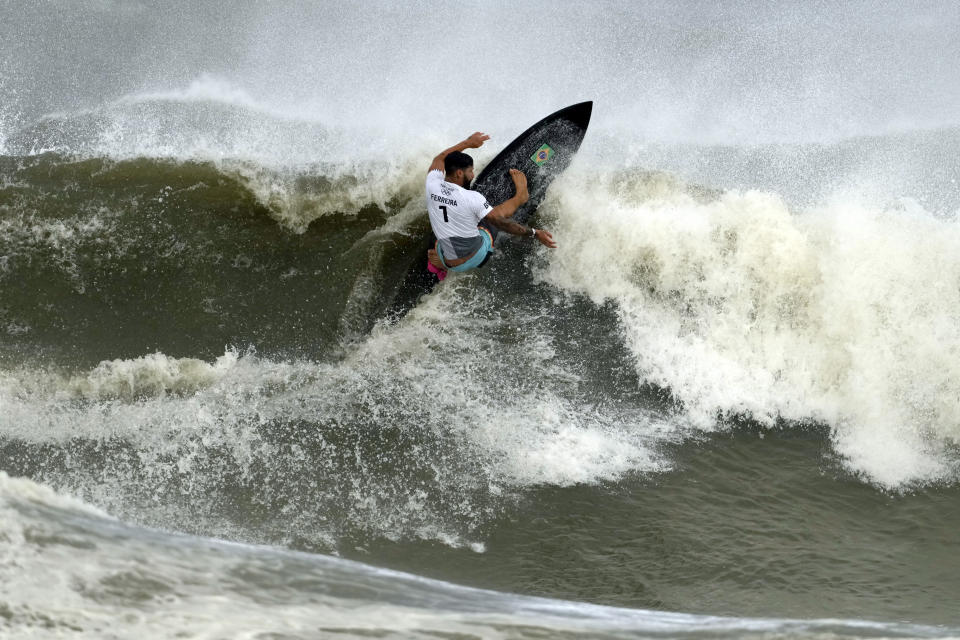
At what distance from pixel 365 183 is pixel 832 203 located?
13.7 feet

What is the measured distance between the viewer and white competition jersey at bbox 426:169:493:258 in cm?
559

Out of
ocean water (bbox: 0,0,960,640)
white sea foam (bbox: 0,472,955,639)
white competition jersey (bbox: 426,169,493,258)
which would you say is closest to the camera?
white sea foam (bbox: 0,472,955,639)

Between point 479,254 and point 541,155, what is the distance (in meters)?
1.23

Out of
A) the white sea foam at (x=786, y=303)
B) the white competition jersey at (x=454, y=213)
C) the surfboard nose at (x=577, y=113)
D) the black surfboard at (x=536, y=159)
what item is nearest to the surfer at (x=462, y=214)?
the white competition jersey at (x=454, y=213)

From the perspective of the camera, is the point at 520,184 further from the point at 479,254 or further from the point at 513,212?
the point at 479,254

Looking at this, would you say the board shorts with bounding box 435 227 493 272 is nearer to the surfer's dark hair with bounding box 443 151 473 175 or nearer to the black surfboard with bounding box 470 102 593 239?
the surfer's dark hair with bounding box 443 151 473 175

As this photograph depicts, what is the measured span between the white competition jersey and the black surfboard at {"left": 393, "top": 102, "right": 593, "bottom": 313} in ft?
1.80

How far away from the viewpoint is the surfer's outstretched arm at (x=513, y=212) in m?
5.68

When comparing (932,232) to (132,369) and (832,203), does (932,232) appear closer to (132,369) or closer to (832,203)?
(832,203)

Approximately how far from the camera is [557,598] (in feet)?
13.3

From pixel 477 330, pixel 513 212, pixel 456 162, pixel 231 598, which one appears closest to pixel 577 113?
pixel 513 212

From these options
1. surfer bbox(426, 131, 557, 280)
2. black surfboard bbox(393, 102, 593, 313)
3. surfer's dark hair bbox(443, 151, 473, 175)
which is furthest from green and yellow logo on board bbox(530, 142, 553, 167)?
surfer's dark hair bbox(443, 151, 473, 175)

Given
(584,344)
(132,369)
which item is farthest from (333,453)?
(584,344)

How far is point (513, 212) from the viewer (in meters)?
6.13
